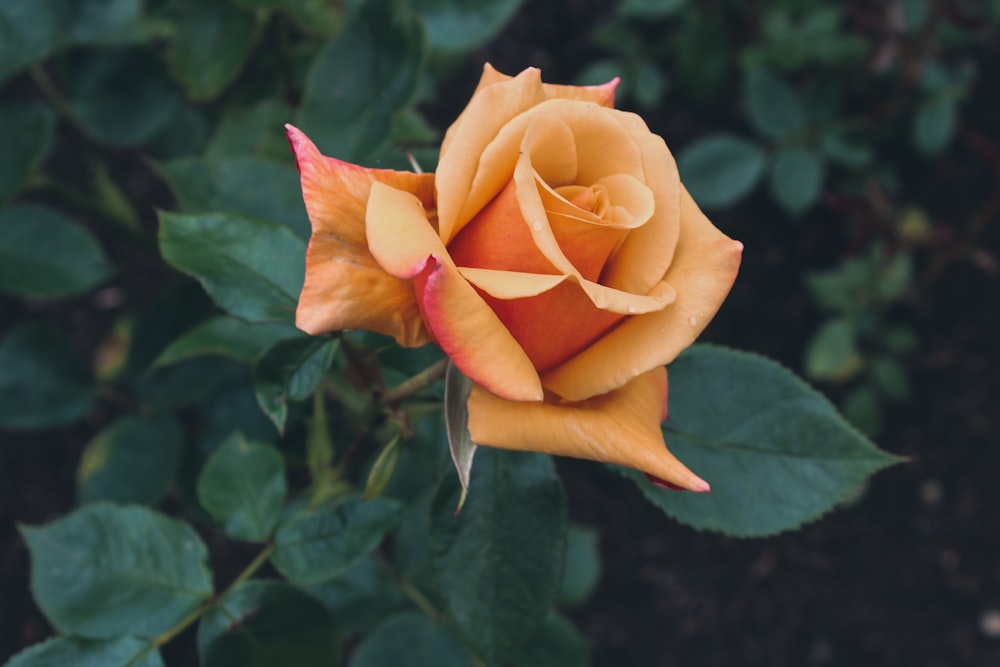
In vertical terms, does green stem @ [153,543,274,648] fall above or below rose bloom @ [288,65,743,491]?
below

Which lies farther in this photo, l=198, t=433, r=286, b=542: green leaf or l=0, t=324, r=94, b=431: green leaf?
l=0, t=324, r=94, b=431: green leaf

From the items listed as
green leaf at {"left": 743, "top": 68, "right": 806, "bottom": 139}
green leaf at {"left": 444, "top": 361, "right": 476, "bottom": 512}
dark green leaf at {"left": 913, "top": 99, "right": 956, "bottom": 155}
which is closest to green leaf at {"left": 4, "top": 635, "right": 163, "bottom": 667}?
green leaf at {"left": 444, "top": 361, "right": 476, "bottom": 512}

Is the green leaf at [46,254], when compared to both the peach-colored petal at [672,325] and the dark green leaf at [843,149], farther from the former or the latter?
the dark green leaf at [843,149]

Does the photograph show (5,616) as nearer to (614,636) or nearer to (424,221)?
(614,636)

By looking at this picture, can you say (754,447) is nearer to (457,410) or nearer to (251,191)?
(457,410)

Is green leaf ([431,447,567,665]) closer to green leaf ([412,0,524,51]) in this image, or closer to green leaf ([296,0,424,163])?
green leaf ([296,0,424,163])


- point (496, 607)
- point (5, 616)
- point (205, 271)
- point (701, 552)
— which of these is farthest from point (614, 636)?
point (205, 271)

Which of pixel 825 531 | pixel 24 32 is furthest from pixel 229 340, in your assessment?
pixel 825 531
